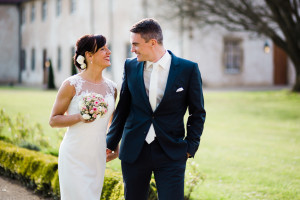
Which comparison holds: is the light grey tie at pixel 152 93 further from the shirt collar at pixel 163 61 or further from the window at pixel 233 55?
the window at pixel 233 55

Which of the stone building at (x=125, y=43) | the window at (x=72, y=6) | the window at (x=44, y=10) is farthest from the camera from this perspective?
the window at (x=44, y=10)

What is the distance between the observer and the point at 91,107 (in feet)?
10.6

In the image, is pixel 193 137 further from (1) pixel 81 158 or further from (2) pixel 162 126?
(1) pixel 81 158

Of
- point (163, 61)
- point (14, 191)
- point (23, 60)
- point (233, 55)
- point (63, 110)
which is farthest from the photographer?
point (23, 60)

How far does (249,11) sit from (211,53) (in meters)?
7.97

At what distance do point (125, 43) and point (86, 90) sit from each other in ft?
80.8

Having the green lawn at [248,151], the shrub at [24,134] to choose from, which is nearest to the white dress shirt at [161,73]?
the green lawn at [248,151]

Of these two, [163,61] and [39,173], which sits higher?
[163,61]

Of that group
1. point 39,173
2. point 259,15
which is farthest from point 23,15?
point 39,173

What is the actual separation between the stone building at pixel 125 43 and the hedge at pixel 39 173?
16022 millimetres

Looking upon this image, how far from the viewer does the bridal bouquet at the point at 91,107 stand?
3.23 m

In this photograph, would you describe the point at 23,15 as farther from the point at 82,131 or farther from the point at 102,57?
the point at 82,131

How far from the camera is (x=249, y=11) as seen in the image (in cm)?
1750

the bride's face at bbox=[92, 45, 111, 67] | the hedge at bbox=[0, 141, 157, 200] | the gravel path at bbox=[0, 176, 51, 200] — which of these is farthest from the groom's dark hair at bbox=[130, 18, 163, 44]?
the gravel path at bbox=[0, 176, 51, 200]
